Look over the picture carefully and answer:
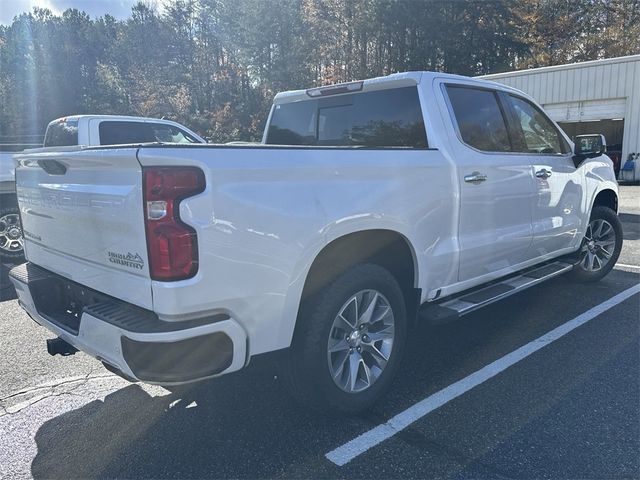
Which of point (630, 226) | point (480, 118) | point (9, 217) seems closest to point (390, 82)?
point (480, 118)

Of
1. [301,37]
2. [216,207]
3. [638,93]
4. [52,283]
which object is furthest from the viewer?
[301,37]

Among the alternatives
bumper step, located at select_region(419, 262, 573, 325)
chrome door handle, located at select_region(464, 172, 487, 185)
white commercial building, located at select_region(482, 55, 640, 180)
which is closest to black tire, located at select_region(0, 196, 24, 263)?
bumper step, located at select_region(419, 262, 573, 325)

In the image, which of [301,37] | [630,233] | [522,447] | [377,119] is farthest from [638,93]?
[301,37]

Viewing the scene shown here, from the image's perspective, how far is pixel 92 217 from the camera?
2578 millimetres

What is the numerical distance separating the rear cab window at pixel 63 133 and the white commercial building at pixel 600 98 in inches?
620

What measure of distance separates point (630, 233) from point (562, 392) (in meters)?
6.96

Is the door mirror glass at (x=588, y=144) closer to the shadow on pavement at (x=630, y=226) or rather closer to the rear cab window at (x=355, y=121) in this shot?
the rear cab window at (x=355, y=121)

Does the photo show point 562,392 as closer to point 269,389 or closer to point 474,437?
point 474,437

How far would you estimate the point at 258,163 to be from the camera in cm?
244

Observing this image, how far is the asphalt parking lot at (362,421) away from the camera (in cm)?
263

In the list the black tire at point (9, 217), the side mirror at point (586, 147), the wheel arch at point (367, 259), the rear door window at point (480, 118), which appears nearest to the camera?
the wheel arch at point (367, 259)

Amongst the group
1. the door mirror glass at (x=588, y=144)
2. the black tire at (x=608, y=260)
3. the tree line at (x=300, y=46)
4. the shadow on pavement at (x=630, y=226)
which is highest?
the tree line at (x=300, y=46)

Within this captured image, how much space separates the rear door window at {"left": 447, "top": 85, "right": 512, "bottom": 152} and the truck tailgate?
Result: 2480mm

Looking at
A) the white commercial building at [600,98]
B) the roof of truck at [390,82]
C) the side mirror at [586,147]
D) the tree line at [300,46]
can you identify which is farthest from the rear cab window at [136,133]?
the tree line at [300,46]
